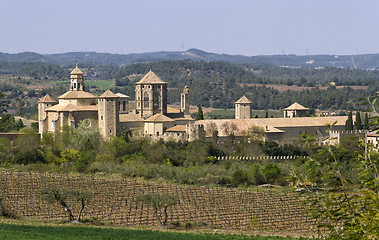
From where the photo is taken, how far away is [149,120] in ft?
185

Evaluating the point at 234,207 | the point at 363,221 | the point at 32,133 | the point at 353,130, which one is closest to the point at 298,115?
the point at 353,130

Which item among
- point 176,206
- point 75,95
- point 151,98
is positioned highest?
point 75,95

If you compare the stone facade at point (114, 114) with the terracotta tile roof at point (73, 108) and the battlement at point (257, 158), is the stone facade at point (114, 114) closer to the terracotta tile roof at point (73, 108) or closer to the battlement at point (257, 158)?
the terracotta tile roof at point (73, 108)

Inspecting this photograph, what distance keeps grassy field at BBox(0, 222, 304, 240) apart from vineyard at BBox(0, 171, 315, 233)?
2.97m

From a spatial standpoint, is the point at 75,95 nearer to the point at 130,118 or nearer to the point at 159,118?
the point at 130,118

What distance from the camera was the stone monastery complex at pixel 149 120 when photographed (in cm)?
5528

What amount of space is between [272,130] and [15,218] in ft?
110

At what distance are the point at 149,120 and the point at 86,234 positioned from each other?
33.2 meters

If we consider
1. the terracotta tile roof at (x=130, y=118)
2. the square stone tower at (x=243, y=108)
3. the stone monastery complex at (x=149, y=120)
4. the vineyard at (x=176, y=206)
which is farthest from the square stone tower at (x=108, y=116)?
the square stone tower at (x=243, y=108)

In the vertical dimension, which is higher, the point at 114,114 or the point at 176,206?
the point at 114,114

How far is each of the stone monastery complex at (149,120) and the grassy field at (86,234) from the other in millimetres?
29757

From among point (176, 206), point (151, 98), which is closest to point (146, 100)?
point (151, 98)

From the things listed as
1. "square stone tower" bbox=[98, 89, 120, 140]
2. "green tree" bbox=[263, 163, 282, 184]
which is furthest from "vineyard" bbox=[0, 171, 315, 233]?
"square stone tower" bbox=[98, 89, 120, 140]

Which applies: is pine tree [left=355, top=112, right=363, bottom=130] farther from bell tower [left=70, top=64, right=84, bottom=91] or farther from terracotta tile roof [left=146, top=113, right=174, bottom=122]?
bell tower [left=70, top=64, right=84, bottom=91]
